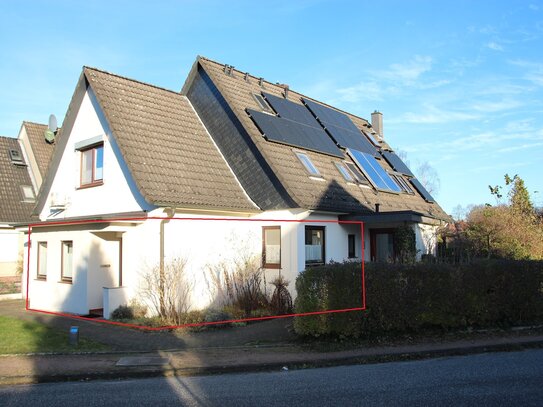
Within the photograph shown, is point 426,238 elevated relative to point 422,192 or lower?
lower

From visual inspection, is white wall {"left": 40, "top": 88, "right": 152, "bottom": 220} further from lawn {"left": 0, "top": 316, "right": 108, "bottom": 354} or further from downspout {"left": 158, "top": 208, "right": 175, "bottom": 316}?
lawn {"left": 0, "top": 316, "right": 108, "bottom": 354}

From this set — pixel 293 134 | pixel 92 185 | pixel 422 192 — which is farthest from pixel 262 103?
pixel 422 192

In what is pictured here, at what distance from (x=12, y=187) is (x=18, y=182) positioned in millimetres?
549

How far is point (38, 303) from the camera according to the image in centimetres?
1562

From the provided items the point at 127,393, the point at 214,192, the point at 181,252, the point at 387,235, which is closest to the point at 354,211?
the point at 387,235

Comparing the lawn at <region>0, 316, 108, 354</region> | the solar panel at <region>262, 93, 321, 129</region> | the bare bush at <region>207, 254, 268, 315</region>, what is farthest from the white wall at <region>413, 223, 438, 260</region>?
the lawn at <region>0, 316, 108, 354</region>

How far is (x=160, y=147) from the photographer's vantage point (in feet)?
48.1

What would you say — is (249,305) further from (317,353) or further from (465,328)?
(465,328)

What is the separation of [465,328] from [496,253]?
29.0 ft

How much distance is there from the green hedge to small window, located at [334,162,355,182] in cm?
738

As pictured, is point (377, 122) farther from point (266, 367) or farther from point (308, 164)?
point (266, 367)

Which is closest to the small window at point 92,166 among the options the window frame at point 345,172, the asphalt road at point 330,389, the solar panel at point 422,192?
the window frame at point 345,172

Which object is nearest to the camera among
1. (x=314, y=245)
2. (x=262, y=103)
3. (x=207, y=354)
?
(x=207, y=354)

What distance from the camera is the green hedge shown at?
9.86m
